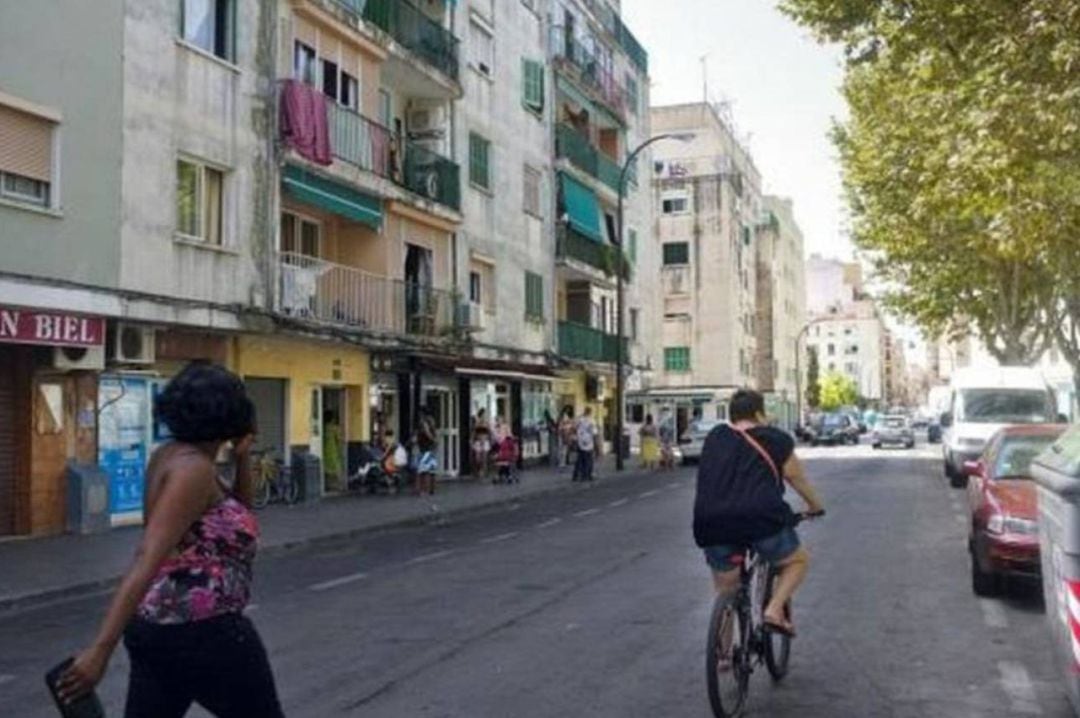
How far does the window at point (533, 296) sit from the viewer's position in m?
35.7

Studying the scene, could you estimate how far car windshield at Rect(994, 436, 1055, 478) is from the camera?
11.1m

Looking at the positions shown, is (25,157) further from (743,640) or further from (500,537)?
(743,640)

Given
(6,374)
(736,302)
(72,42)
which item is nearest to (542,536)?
(6,374)

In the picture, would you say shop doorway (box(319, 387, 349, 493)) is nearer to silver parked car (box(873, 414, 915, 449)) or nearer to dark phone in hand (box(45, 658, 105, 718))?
dark phone in hand (box(45, 658, 105, 718))

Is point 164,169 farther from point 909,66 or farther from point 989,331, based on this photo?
point 989,331

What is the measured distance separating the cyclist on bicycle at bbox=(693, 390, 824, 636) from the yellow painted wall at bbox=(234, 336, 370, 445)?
623 inches

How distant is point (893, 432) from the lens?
191ft

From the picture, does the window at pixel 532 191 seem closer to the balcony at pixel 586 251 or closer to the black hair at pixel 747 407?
the balcony at pixel 586 251

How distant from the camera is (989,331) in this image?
4312 cm

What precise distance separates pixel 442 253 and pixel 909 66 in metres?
14.5

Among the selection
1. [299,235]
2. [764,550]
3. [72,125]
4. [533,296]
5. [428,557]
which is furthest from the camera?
[533,296]

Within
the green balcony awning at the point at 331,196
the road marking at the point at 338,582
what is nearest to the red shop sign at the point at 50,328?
the road marking at the point at 338,582

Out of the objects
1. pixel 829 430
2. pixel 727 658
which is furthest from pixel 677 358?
pixel 727 658

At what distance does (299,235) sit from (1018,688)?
63.3 ft
